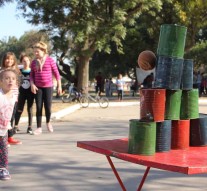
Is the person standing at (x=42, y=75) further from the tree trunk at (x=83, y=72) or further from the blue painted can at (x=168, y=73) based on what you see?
the tree trunk at (x=83, y=72)

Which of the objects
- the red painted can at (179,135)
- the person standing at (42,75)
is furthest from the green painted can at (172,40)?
the person standing at (42,75)

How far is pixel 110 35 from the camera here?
2150 cm

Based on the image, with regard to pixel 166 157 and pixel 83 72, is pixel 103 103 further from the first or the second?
pixel 166 157

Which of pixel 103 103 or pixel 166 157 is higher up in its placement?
pixel 166 157

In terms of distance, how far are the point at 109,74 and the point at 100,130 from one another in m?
42.7

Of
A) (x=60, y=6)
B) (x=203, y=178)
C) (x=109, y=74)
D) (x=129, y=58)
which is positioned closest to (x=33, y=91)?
(x=203, y=178)

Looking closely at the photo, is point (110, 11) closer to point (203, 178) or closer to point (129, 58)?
point (203, 178)

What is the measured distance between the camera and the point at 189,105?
3951mm

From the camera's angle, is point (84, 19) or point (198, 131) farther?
point (84, 19)

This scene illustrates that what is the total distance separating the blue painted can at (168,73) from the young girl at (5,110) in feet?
7.54

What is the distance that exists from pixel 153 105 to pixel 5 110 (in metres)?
2.40

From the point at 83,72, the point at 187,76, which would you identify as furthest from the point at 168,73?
the point at 83,72

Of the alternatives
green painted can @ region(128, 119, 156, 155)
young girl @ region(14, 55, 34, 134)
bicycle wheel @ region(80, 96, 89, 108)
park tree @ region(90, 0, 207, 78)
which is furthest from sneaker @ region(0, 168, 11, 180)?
bicycle wheel @ region(80, 96, 89, 108)

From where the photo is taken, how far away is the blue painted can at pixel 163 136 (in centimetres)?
368
